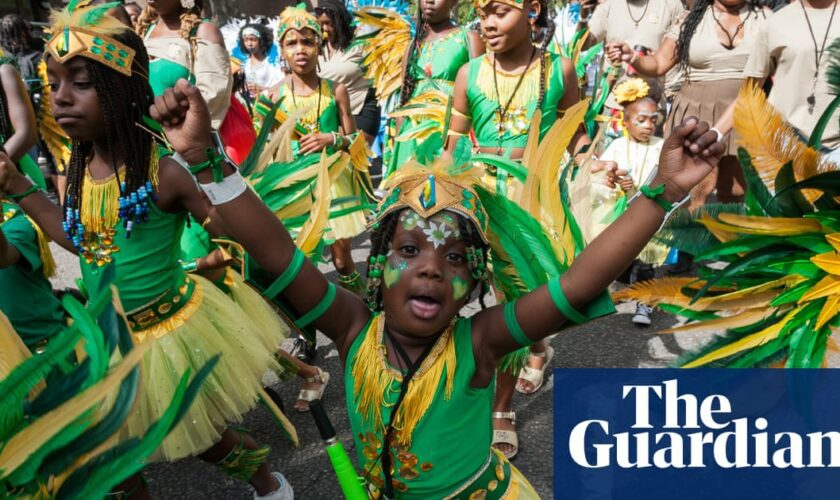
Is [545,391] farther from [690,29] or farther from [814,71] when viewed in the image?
[690,29]

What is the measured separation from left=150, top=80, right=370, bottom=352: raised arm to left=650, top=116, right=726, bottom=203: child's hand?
2.91 feet

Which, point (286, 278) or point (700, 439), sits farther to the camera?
point (700, 439)

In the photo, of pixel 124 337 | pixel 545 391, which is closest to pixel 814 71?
pixel 545 391

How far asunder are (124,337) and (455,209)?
0.92 metres

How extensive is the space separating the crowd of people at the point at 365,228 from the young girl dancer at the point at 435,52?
874mm

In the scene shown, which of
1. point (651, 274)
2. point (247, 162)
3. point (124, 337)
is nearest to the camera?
point (124, 337)


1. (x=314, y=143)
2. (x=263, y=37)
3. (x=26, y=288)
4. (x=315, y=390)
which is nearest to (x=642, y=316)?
(x=315, y=390)

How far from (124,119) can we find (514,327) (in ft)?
5.01

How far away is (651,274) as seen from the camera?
213 inches

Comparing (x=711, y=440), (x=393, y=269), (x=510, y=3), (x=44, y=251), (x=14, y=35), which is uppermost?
(x=14, y=35)

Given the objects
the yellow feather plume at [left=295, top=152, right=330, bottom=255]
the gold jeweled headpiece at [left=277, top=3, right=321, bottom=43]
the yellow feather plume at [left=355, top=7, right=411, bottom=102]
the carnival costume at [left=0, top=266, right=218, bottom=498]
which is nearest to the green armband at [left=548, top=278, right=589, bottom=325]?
the yellow feather plume at [left=295, top=152, right=330, bottom=255]

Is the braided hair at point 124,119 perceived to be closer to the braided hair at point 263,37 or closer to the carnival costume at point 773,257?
the carnival costume at point 773,257

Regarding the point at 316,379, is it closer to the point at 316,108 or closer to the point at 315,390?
the point at 315,390

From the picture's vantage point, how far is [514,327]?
6.25 feet
